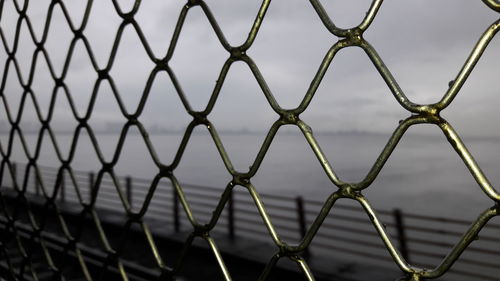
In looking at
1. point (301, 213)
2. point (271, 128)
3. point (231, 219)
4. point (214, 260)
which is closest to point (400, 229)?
point (301, 213)

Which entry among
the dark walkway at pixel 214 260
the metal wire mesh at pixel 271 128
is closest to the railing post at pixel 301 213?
the dark walkway at pixel 214 260

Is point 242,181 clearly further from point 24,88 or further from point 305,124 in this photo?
point 24,88

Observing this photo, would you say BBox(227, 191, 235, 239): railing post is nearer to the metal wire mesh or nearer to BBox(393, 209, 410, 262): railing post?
BBox(393, 209, 410, 262): railing post

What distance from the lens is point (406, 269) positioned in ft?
2.20

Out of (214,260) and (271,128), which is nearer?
(271,128)

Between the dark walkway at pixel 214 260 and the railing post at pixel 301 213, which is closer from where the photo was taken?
the dark walkway at pixel 214 260

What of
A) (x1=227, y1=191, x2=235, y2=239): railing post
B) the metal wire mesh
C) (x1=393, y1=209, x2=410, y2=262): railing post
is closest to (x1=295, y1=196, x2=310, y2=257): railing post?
(x1=227, y1=191, x2=235, y2=239): railing post

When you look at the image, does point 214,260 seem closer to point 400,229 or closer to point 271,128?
point 400,229

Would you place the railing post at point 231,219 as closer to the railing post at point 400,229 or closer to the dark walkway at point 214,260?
the dark walkway at point 214,260

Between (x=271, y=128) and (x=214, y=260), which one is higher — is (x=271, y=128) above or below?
below

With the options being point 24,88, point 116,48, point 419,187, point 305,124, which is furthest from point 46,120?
point 419,187

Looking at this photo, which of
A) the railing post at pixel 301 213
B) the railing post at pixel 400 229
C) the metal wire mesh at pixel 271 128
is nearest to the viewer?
the metal wire mesh at pixel 271 128

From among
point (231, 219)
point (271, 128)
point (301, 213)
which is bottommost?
point (271, 128)

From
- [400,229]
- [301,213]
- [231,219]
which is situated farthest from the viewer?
[231,219]
